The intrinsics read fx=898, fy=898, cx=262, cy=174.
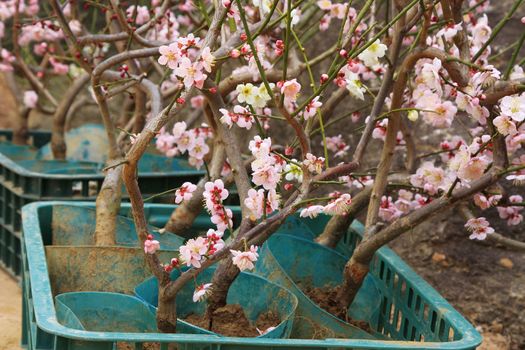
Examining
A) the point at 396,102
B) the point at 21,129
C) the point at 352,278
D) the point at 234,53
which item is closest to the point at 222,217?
the point at 234,53

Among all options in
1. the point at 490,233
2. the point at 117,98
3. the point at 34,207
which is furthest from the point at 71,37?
the point at 117,98

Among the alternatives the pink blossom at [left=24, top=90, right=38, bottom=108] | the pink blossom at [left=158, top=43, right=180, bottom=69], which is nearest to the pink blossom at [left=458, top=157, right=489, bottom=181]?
the pink blossom at [left=158, top=43, right=180, bottom=69]

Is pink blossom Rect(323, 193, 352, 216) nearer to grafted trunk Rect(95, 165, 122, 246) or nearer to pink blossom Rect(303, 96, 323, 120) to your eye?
pink blossom Rect(303, 96, 323, 120)

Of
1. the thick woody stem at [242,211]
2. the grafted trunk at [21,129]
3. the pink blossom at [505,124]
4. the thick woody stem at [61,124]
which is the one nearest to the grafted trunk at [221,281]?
the thick woody stem at [242,211]

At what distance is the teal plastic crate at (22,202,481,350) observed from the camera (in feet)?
5.90

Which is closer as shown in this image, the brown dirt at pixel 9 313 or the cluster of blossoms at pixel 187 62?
the cluster of blossoms at pixel 187 62

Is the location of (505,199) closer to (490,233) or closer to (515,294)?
(490,233)

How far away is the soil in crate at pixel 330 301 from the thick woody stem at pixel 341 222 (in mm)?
253

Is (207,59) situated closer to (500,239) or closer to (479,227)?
(479,227)

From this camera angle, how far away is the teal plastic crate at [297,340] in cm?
180

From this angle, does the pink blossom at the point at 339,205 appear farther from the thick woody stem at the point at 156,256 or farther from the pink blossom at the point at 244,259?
the thick woody stem at the point at 156,256

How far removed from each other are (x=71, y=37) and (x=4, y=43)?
328 centimetres

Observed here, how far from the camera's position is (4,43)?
607 cm

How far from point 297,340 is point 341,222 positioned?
3.56ft
